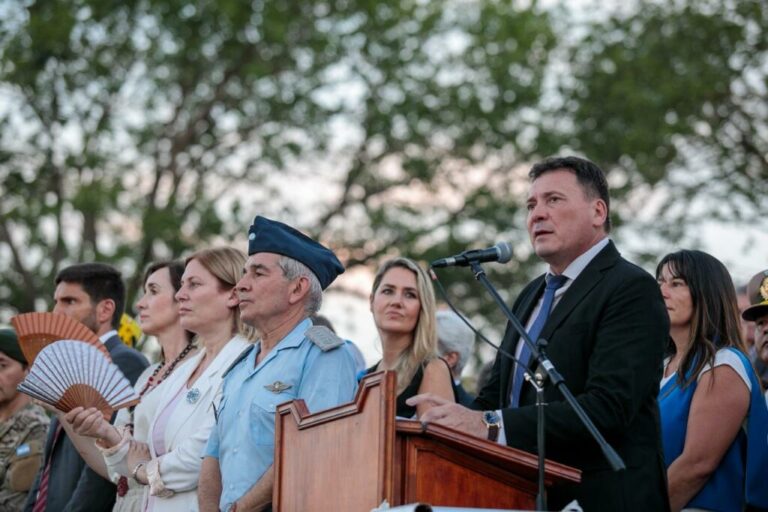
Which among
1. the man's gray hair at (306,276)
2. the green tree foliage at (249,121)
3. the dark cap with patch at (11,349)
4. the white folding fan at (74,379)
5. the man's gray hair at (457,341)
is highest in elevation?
the green tree foliage at (249,121)

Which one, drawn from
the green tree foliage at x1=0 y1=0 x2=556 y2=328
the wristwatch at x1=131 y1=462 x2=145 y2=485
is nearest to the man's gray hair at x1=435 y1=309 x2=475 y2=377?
the wristwatch at x1=131 y1=462 x2=145 y2=485

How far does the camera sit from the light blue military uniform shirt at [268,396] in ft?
19.1

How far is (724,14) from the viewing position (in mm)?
23422

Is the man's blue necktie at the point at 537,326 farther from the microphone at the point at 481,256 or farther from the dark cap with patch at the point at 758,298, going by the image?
the dark cap with patch at the point at 758,298

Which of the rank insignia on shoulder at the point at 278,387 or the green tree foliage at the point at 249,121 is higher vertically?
the green tree foliage at the point at 249,121

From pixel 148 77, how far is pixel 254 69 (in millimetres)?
2238

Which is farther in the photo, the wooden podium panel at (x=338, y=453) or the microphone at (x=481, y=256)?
the microphone at (x=481, y=256)

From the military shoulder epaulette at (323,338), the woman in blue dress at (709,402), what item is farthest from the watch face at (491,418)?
the woman in blue dress at (709,402)

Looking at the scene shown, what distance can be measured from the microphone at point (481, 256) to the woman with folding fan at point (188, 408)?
2066mm

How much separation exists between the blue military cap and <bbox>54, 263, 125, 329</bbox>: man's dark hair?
2.85m

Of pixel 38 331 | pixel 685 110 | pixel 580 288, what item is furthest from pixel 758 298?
pixel 685 110

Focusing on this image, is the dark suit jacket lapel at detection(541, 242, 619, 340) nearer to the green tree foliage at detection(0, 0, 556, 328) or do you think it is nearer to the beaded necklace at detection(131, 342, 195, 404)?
the beaded necklace at detection(131, 342, 195, 404)

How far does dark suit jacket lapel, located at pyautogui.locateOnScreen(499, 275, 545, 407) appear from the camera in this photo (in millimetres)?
5504

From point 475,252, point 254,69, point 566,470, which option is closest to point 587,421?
point 566,470
